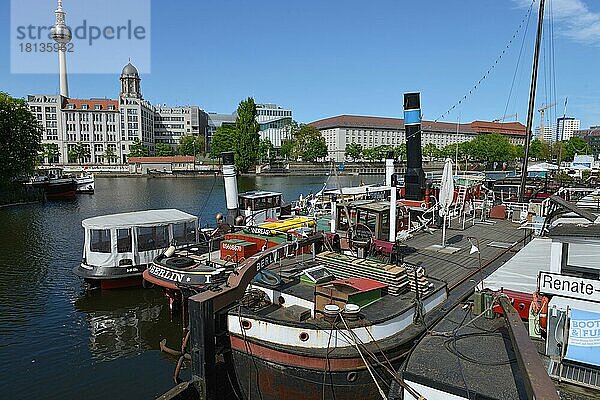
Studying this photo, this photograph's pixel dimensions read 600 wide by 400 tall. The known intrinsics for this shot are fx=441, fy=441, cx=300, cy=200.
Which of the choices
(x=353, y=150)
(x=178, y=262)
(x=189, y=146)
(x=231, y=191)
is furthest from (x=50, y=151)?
(x=178, y=262)

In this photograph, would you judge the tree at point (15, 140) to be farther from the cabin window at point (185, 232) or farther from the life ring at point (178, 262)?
the life ring at point (178, 262)

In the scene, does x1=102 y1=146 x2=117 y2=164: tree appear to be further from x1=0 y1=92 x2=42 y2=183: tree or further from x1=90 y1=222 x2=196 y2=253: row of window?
x1=90 y1=222 x2=196 y2=253: row of window

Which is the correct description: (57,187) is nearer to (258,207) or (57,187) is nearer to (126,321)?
(258,207)

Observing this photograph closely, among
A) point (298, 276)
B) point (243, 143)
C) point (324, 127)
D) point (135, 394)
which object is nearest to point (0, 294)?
point (135, 394)

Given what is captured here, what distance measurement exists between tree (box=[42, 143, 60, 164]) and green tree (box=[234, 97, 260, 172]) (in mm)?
61390

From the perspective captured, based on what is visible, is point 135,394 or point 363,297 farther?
point 135,394

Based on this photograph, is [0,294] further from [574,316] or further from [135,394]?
[574,316]

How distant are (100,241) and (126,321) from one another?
425 centimetres

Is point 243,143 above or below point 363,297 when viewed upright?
above

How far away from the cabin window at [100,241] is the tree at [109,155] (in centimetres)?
12907

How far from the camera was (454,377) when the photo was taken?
27.6 ft

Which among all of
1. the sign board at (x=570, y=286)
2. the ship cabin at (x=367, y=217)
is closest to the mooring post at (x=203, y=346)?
the ship cabin at (x=367, y=217)

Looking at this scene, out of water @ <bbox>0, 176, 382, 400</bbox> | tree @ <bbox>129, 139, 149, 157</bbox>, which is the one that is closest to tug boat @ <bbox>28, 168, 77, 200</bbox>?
water @ <bbox>0, 176, 382, 400</bbox>

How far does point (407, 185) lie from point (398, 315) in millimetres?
16901
